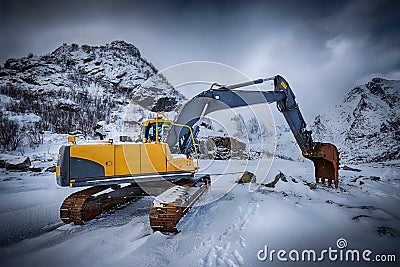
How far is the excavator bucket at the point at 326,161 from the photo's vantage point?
21.7ft

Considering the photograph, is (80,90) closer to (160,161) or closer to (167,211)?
(160,161)

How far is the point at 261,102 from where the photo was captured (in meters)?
6.42

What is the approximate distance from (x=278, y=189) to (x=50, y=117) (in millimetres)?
22849

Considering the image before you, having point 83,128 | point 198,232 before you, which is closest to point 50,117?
point 83,128

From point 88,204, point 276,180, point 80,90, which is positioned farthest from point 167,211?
point 80,90

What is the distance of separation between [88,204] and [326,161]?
651cm

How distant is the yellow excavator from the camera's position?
4246 mm

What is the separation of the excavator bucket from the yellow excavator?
25mm

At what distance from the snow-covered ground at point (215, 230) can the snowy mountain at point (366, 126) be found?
271 inches

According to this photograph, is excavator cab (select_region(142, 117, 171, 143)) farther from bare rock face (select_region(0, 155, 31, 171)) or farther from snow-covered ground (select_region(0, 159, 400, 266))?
bare rock face (select_region(0, 155, 31, 171))

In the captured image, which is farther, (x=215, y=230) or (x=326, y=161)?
(x=326, y=161)

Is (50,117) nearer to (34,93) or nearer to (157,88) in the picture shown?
(34,93)

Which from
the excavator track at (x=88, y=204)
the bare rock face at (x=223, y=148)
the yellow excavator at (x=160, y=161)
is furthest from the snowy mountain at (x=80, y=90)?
the yellow excavator at (x=160, y=161)

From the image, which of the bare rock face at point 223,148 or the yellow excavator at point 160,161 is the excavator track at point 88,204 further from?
the bare rock face at point 223,148
